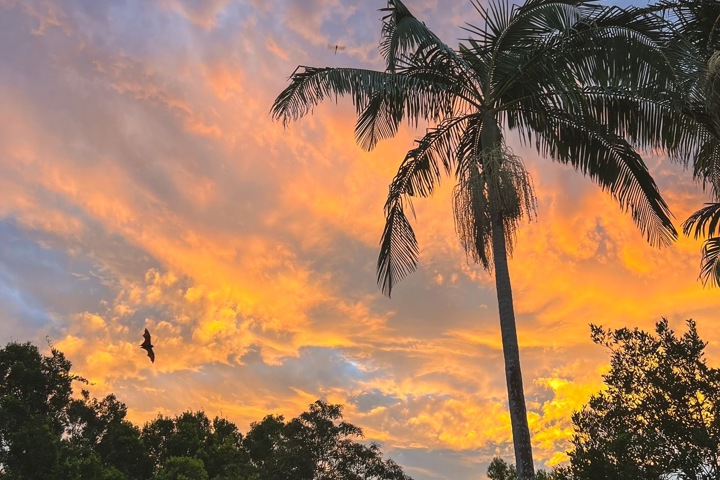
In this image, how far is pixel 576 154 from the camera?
10.4 metres

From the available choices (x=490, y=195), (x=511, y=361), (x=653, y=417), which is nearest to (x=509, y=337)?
(x=511, y=361)

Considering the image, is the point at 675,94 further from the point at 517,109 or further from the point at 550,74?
the point at 517,109

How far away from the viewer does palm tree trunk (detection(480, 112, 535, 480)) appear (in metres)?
7.67

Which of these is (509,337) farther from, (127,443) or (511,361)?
(127,443)

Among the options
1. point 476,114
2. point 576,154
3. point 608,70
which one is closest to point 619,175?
point 576,154

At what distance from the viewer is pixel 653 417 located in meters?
13.3

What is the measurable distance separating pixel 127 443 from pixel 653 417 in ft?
88.4

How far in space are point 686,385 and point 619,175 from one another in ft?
19.4

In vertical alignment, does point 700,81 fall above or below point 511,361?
above

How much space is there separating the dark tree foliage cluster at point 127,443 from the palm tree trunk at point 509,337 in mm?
19539

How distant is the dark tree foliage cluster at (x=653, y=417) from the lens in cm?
1201

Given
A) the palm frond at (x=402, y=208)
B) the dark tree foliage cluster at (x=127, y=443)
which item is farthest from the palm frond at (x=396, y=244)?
the dark tree foliage cluster at (x=127, y=443)

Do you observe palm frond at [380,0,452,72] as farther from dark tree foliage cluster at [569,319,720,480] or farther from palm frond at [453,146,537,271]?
dark tree foliage cluster at [569,319,720,480]

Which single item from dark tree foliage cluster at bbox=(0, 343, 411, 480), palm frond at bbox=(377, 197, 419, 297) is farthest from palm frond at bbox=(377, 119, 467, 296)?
dark tree foliage cluster at bbox=(0, 343, 411, 480)
